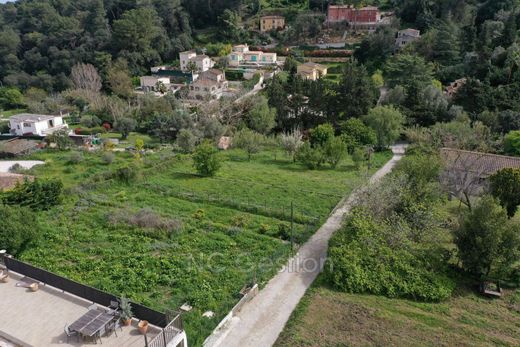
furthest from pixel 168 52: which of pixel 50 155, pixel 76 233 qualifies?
pixel 76 233

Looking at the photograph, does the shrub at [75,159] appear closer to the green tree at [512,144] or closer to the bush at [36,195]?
the bush at [36,195]

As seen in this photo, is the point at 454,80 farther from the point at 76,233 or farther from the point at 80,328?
the point at 80,328

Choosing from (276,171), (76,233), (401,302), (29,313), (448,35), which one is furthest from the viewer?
(448,35)

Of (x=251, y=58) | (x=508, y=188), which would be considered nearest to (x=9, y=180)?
(x=508, y=188)

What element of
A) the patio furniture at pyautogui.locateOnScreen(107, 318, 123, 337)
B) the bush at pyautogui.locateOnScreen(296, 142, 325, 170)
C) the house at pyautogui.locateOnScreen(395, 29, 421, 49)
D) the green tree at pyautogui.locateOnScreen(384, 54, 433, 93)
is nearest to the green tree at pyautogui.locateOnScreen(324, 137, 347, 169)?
the bush at pyautogui.locateOnScreen(296, 142, 325, 170)

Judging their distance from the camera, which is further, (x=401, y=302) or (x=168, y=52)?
(x=168, y=52)

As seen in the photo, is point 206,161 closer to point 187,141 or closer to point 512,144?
point 187,141
